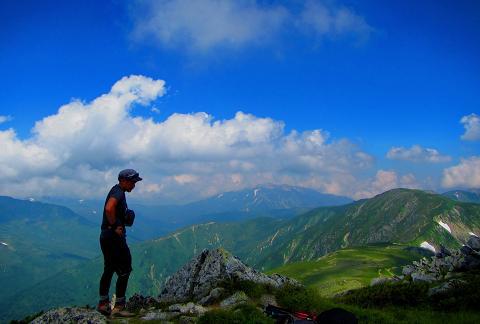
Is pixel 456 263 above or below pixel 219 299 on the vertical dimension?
above

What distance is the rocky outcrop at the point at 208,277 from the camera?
20.1 metres

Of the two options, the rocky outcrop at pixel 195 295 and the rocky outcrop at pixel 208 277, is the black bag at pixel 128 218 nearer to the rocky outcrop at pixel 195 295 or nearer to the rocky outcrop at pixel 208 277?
the rocky outcrop at pixel 195 295

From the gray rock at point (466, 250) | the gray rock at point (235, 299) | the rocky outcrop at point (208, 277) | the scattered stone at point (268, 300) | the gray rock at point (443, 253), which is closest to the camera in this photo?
the scattered stone at point (268, 300)

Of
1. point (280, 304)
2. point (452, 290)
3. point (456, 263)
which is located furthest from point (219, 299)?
point (456, 263)

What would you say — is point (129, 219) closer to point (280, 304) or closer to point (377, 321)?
point (280, 304)

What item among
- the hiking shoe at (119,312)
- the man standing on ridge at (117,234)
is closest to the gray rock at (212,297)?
the hiking shoe at (119,312)

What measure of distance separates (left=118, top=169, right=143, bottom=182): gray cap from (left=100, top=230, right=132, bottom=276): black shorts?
199 cm

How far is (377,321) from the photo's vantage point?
14133 millimetres

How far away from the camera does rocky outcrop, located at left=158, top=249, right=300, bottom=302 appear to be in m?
20.1

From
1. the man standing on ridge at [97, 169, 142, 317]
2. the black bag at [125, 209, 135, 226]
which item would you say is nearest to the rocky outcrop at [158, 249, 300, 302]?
the man standing on ridge at [97, 169, 142, 317]

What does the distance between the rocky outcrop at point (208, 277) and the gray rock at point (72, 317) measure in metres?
6.06

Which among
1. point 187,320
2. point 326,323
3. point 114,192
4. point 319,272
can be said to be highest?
point 114,192

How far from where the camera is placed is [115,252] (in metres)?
14.7

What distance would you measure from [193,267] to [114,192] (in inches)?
468
